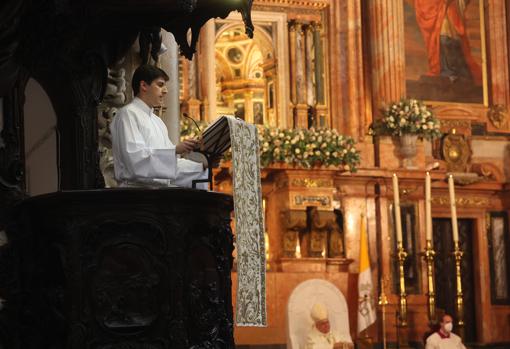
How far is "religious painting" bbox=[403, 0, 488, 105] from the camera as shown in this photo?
2117 centimetres

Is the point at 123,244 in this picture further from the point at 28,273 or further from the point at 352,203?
the point at 352,203

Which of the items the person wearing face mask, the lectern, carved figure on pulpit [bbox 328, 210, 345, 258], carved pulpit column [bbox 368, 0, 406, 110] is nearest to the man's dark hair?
the lectern

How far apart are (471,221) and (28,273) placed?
14633 mm

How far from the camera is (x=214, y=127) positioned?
7465 mm

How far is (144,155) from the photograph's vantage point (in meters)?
7.33

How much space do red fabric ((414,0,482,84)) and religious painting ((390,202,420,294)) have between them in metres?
2.74

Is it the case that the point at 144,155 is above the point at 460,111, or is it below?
below

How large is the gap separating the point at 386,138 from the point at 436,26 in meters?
2.56

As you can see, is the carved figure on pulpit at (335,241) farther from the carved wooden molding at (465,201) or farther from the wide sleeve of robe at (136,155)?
the wide sleeve of robe at (136,155)

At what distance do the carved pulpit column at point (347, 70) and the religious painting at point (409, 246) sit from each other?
1480mm

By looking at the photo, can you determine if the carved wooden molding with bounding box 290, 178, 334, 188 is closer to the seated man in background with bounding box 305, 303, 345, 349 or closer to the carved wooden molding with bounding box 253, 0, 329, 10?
the carved wooden molding with bounding box 253, 0, 329, 10

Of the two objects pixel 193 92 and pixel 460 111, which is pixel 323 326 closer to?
pixel 193 92

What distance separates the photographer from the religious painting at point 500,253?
20828 millimetres

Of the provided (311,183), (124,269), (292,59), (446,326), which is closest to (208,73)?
(292,59)
